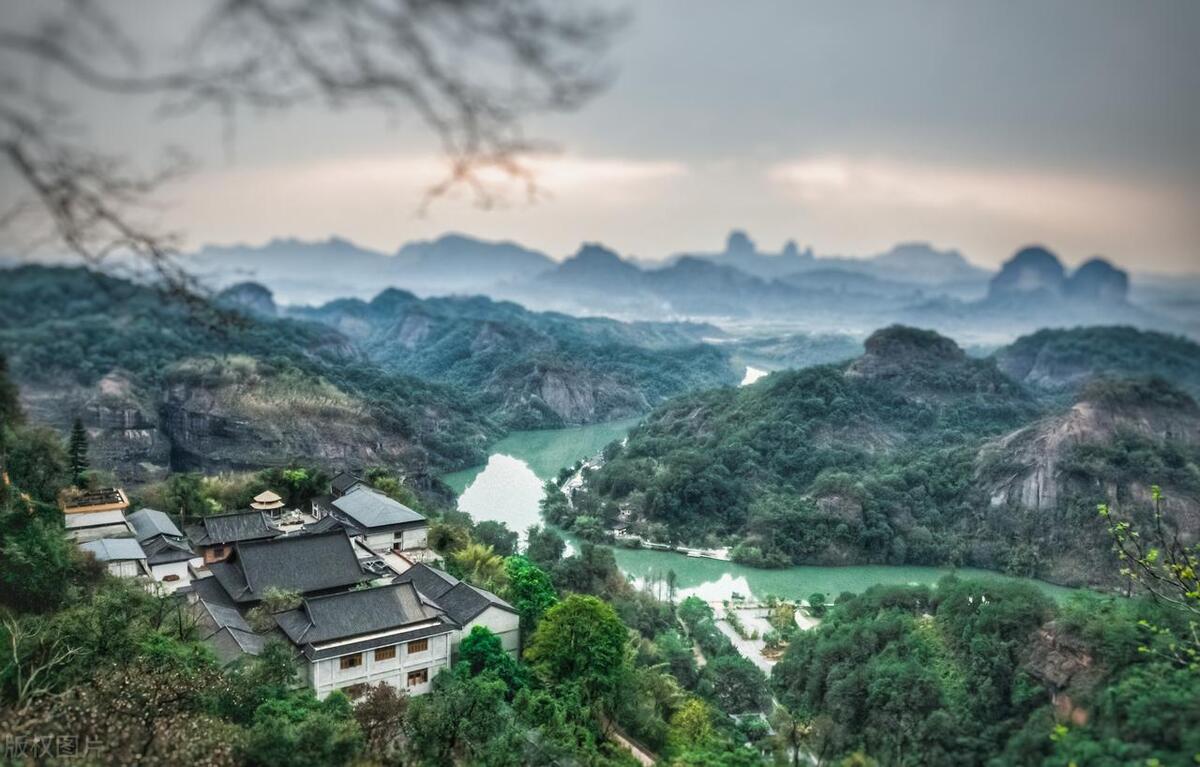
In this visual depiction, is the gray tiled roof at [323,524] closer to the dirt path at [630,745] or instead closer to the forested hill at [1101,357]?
the dirt path at [630,745]

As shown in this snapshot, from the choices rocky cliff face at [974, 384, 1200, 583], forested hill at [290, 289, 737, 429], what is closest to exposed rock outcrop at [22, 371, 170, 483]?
forested hill at [290, 289, 737, 429]

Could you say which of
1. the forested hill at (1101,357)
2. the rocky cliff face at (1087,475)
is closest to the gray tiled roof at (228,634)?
the rocky cliff face at (1087,475)

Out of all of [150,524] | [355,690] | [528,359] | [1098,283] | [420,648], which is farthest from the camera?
[1098,283]

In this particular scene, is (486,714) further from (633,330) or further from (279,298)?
(279,298)

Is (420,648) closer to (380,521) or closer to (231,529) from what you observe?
(380,521)

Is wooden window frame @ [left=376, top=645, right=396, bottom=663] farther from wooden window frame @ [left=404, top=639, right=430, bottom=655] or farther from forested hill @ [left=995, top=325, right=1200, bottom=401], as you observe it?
forested hill @ [left=995, top=325, right=1200, bottom=401]

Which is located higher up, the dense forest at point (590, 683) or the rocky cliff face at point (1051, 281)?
the rocky cliff face at point (1051, 281)

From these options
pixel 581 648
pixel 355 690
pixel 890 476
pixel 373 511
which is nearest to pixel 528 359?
pixel 890 476
